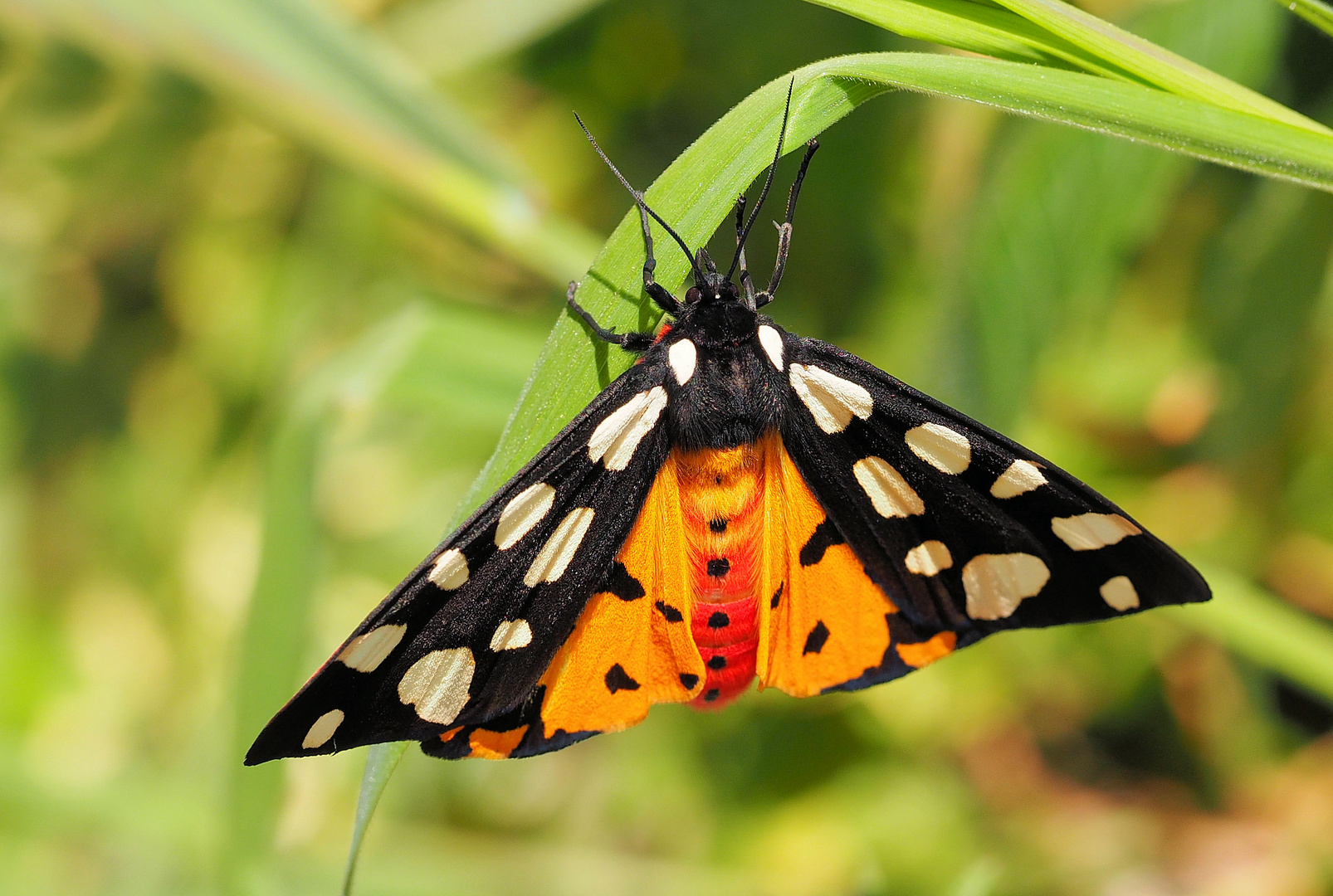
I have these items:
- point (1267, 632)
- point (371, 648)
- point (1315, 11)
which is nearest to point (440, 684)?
point (371, 648)

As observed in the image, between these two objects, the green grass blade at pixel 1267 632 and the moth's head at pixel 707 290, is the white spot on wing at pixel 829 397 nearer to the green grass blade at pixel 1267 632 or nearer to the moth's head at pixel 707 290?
the moth's head at pixel 707 290

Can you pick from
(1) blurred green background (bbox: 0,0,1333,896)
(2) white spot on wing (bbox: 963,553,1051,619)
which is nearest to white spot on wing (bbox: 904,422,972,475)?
(2) white spot on wing (bbox: 963,553,1051,619)

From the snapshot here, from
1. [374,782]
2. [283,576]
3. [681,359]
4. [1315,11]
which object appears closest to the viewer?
[1315,11]

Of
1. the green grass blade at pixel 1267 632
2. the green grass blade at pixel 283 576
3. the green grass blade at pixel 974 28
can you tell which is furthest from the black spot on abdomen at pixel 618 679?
the green grass blade at pixel 1267 632

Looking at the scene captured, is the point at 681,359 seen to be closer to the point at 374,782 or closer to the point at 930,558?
the point at 930,558

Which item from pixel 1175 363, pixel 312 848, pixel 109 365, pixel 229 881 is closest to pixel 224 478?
pixel 109 365
